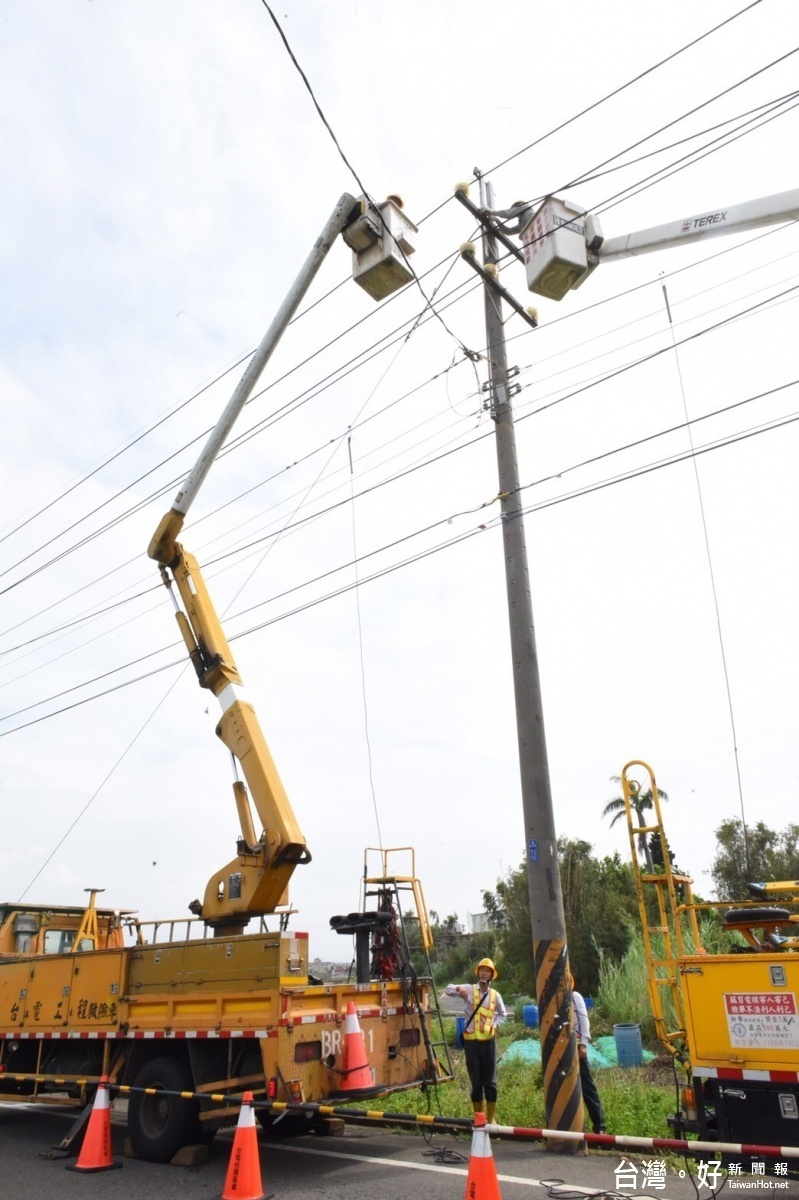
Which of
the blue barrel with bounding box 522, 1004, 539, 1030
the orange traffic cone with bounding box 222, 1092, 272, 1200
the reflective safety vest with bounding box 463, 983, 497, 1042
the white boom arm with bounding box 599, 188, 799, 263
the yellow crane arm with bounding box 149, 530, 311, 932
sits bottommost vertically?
the orange traffic cone with bounding box 222, 1092, 272, 1200

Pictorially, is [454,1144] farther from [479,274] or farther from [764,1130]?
[479,274]

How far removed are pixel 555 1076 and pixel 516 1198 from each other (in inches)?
70.5

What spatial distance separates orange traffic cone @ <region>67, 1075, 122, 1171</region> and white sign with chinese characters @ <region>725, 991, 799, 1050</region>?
584cm

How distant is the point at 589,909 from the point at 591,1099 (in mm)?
15892

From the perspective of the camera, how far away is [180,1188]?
23.2ft

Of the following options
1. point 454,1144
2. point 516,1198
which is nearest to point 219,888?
point 454,1144

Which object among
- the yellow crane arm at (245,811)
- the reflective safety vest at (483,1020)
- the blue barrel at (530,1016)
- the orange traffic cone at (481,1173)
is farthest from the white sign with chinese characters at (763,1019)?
the blue barrel at (530,1016)

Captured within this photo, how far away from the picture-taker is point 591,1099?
331 inches

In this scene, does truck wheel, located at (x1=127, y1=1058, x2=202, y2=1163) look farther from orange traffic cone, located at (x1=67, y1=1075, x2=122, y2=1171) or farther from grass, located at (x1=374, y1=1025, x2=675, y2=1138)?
grass, located at (x1=374, y1=1025, x2=675, y2=1138)

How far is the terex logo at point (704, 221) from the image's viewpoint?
24.7 ft

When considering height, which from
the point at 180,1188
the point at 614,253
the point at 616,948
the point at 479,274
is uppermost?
the point at 479,274

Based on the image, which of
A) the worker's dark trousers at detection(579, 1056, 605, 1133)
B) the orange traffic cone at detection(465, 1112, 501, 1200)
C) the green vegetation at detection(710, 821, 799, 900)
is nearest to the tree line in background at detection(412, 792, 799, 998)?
the green vegetation at detection(710, 821, 799, 900)

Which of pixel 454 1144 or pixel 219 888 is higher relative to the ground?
pixel 219 888

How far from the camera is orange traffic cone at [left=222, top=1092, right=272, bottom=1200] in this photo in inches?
254
